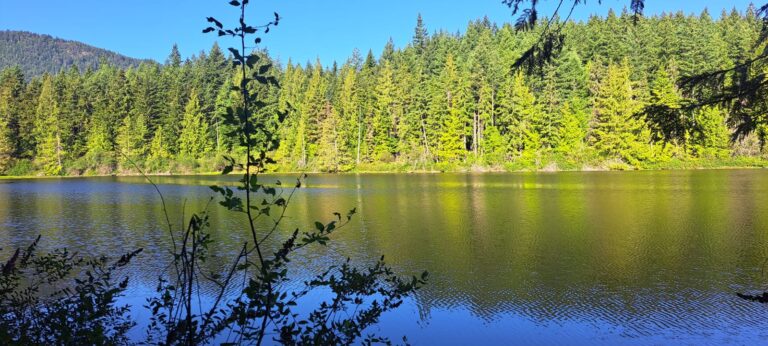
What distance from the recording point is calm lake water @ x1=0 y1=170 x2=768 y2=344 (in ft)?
23.2

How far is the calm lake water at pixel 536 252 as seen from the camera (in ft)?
23.2

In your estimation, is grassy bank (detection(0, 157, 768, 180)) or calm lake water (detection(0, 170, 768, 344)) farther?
grassy bank (detection(0, 157, 768, 180))

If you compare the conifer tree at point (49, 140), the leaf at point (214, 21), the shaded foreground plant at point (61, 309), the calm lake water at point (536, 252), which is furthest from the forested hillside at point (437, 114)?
the leaf at point (214, 21)

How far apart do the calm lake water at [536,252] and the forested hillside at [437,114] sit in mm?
25002

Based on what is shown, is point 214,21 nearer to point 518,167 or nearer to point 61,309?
point 61,309

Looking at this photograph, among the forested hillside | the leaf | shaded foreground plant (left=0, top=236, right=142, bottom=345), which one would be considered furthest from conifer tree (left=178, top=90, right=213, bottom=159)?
the leaf

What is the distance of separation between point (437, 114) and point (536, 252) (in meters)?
43.7

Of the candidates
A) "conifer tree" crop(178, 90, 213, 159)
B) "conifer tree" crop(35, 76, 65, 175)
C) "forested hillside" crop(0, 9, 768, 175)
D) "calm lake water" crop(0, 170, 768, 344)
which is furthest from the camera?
"conifer tree" crop(178, 90, 213, 159)

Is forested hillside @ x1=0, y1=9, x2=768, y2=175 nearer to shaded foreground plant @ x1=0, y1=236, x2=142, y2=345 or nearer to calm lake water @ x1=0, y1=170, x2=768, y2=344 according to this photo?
calm lake water @ x1=0, y1=170, x2=768, y2=344

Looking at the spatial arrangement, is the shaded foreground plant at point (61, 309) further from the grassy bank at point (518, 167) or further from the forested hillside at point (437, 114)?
the forested hillside at point (437, 114)

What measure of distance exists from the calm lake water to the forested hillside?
82.0 ft

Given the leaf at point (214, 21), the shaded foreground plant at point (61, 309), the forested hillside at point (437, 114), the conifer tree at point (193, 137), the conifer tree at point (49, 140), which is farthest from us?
the conifer tree at point (193, 137)

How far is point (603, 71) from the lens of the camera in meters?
53.0

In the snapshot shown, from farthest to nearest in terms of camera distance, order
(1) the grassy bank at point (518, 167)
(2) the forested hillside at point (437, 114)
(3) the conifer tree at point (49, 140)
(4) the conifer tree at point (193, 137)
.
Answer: (4) the conifer tree at point (193, 137) < (3) the conifer tree at point (49, 140) < (2) the forested hillside at point (437, 114) < (1) the grassy bank at point (518, 167)
